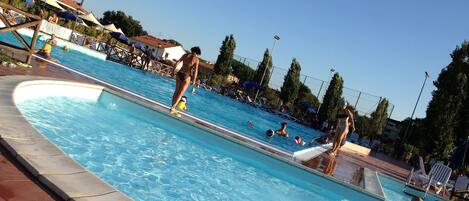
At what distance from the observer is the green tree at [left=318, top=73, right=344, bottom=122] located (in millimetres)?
33500

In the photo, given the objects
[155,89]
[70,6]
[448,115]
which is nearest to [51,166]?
→ [155,89]

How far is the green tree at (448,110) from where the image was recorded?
23.9 metres

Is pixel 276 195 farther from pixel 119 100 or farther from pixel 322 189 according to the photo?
pixel 119 100

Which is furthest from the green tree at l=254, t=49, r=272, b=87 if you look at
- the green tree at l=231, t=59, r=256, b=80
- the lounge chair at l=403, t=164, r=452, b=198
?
the lounge chair at l=403, t=164, r=452, b=198

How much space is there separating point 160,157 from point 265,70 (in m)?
32.7

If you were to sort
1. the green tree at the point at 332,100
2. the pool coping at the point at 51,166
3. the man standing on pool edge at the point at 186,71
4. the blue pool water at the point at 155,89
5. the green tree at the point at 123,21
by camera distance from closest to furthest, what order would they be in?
1. the pool coping at the point at 51,166
2. the man standing on pool edge at the point at 186,71
3. the blue pool water at the point at 155,89
4. the green tree at the point at 332,100
5. the green tree at the point at 123,21

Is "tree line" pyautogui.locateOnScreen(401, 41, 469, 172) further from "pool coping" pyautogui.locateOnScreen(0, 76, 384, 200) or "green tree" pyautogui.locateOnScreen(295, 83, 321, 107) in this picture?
"pool coping" pyautogui.locateOnScreen(0, 76, 384, 200)

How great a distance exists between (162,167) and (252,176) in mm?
2260

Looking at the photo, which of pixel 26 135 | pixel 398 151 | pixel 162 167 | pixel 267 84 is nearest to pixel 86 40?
pixel 267 84

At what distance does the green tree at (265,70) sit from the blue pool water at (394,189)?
26351 millimetres

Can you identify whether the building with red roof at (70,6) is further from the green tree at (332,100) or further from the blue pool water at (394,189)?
the blue pool water at (394,189)

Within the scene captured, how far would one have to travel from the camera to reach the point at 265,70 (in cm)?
3938

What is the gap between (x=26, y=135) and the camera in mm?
3947

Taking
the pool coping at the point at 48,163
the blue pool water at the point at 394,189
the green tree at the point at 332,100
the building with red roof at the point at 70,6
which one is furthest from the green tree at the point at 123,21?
the pool coping at the point at 48,163
